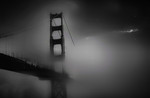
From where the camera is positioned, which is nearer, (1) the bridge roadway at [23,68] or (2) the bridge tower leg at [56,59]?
(1) the bridge roadway at [23,68]

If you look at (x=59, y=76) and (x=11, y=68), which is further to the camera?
(x=59, y=76)

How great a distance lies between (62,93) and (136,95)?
673 inches

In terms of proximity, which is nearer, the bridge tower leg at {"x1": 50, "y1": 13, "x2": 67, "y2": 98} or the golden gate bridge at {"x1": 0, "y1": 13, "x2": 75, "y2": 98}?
the golden gate bridge at {"x1": 0, "y1": 13, "x2": 75, "y2": 98}

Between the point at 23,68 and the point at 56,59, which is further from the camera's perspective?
the point at 56,59

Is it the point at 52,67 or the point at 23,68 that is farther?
the point at 52,67

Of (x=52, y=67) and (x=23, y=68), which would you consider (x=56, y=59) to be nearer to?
(x=52, y=67)

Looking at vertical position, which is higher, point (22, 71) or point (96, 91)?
point (22, 71)

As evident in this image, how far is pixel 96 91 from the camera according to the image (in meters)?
32.3

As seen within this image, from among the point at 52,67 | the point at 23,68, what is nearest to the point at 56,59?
the point at 52,67

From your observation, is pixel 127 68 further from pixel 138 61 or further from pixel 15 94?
pixel 15 94

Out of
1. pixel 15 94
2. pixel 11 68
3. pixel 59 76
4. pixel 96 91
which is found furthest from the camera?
pixel 15 94

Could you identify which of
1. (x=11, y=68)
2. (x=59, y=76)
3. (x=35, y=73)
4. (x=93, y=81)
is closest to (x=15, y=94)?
(x=93, y=81)

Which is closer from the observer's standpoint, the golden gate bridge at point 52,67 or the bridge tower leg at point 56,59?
the golden gate bridge at point 52,67

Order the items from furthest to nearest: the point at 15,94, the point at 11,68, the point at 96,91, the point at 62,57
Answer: the point at 15,94 < the point at 96,91 < the point at 62,57 < the point at 11,68
